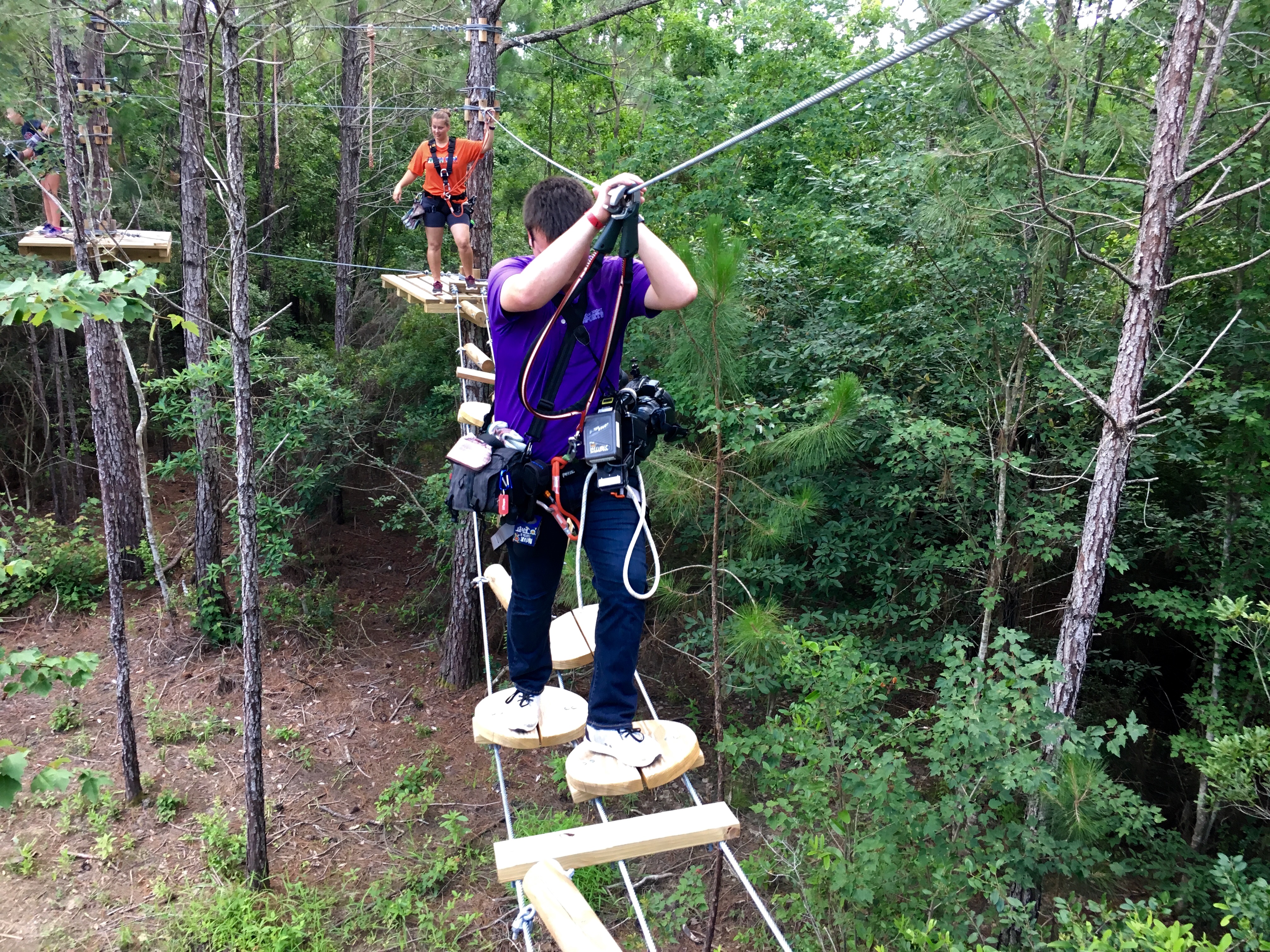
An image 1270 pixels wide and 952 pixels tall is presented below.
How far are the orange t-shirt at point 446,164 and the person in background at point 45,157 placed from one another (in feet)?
7.81

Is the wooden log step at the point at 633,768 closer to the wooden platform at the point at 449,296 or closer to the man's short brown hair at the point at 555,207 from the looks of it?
the man's short brown hair at the point at 555,207

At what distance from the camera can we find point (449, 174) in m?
5.86

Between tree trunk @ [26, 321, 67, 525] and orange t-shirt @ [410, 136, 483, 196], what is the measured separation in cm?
640

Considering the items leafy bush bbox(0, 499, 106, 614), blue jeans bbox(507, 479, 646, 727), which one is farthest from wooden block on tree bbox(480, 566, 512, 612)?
leafy bush bbox(0, 499, 106, 614)

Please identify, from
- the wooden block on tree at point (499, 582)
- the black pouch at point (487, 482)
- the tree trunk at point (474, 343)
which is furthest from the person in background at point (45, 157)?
the black pouch at point (487, 482)

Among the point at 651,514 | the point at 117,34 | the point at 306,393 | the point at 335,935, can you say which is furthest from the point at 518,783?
the point at 117,34

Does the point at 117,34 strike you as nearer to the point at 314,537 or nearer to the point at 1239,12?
the point at 314,537

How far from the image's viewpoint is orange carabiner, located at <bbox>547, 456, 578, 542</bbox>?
2.39 m

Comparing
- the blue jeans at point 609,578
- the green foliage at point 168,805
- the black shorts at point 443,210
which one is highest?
the black shorts at point 443,210

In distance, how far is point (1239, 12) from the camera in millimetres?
4566

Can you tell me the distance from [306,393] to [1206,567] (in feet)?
22.3

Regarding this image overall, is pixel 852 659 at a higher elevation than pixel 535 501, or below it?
below

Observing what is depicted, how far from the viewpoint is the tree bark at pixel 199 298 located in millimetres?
6273

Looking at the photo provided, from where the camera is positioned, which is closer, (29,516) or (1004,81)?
(1004,81)
